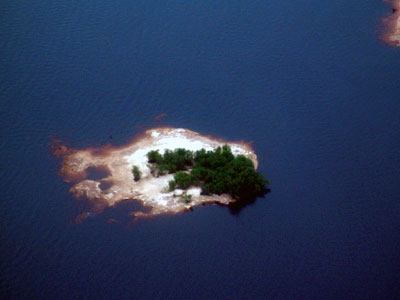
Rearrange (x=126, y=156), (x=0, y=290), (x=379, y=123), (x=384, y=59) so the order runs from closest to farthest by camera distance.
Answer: (x=0, y=290), (x=126, y=156), (x=379, y=123), (x=384, y=59)

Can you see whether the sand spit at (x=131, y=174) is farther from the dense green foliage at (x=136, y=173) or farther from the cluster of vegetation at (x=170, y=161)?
the cluster of vegetation at (x=170, y=161)

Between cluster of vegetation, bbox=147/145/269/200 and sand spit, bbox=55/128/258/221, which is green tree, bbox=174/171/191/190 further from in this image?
sand spit, bbox=55/128/258/221

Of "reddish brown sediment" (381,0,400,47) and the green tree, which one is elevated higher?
"reddish brown sediment" (381,0,400,47)

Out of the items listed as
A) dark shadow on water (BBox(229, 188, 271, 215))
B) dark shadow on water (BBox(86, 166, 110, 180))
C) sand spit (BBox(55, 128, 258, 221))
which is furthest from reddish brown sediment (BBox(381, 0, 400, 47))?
dark shadow on water (BBox(86, 166, 110, 180))

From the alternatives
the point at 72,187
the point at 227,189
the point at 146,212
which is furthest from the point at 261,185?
the point at 72,187

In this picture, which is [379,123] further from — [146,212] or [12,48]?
[12,48]

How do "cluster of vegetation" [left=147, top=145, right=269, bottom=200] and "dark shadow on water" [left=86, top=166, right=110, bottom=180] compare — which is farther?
"dark shadow on water" [left=86, top=166, right=110, bottom=180]
